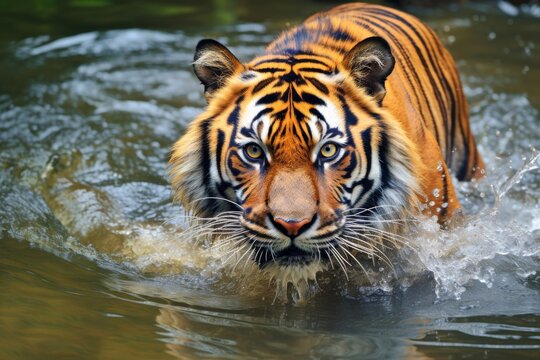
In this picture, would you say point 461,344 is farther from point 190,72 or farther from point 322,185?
point 190,72

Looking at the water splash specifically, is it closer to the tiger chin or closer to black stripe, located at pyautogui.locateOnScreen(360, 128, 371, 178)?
the tiger chin

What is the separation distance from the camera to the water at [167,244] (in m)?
2.39

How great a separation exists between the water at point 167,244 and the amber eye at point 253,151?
0.48 metres

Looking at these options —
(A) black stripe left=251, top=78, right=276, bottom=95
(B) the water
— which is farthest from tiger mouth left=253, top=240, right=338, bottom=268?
(A) black stripe left=251, top=78, right=276, bottom=95

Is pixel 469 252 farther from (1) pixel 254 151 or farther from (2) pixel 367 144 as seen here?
(1) pixel 254 151

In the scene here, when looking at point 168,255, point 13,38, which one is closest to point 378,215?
point 168,255

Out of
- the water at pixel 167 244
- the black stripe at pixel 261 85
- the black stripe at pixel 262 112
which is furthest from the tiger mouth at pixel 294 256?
the black stripe at pixel 261 85

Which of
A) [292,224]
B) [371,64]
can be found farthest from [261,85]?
[292,224]

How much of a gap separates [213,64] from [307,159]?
47 cm

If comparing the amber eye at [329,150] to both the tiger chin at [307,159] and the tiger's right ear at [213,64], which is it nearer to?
the tiger chin at [307,159]

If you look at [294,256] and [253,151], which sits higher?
[253,151]

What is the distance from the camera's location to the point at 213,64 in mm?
2711

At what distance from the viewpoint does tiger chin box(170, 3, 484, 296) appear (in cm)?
244

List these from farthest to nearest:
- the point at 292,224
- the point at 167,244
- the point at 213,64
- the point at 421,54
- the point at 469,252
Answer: the point at 421,54 < the point at 167,244 < the point at 469,252 < the point at 213,64 < the point at 292,224
